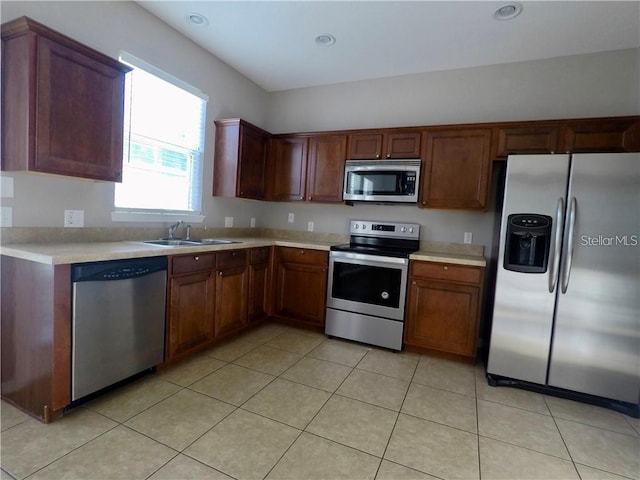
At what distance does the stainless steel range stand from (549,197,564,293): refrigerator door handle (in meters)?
1.05

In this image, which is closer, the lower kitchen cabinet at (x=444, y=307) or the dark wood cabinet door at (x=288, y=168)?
the lower kitchen cabinet at (x=444, y=307)

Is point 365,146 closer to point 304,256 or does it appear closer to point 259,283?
point 304,256

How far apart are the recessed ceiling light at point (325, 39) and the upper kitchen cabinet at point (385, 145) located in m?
0.85

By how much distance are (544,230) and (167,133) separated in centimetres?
313

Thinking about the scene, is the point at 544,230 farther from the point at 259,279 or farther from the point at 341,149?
the point at 259,279

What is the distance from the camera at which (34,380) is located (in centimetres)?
173

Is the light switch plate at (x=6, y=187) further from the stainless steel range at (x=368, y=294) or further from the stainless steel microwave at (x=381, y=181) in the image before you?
the stainless steel microwave at (x=381, y=181)

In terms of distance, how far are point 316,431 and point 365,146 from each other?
2558 millimetres

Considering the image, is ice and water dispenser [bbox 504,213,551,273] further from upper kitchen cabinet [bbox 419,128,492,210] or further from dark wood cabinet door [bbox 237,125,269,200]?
dark wood cabinet door [bbox 237,125,269,200]

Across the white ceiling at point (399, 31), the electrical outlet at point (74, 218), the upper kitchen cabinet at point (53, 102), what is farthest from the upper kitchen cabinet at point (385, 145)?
the electrical outlet at point (74, 218)

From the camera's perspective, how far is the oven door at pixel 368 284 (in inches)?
114

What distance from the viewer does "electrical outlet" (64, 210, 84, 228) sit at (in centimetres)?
214

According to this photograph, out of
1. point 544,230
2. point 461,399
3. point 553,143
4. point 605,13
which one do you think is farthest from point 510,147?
point 461,399

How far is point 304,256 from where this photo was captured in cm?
330
